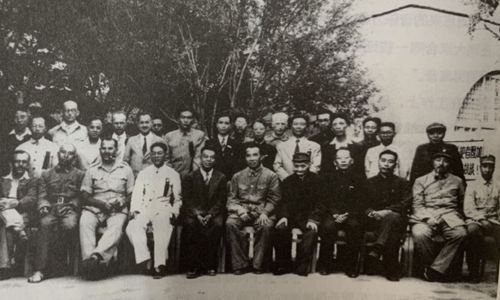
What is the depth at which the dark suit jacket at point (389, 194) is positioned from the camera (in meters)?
1.96

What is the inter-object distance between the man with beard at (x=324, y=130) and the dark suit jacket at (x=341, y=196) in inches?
5.0

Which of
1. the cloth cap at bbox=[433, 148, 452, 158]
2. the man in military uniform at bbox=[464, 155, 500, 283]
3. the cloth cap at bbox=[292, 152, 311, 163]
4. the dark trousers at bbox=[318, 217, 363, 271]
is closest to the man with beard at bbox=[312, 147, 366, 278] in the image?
the dark trousers at bbox=[318, 217, 363, 271]

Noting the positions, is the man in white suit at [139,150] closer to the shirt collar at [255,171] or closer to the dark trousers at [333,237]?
the shirt collar at [255,171]

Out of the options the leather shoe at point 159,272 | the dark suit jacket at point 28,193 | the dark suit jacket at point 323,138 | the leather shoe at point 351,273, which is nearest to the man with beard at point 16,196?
the dark suit jacket at point 28,193

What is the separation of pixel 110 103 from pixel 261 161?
0.60 m

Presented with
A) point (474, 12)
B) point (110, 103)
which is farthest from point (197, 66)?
point (474, 12)

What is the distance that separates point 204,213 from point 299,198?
0.37 metres

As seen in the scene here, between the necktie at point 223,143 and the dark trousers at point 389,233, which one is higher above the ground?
the necktie at point 223,143

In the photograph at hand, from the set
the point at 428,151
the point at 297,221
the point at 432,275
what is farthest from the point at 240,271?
the point at 428,151

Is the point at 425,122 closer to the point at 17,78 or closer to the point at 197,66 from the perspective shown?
the point at 197,66

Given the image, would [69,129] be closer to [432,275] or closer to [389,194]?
[389,194]

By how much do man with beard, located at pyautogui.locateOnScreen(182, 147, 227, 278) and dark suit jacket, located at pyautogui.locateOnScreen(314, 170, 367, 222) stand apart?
0.38 metres

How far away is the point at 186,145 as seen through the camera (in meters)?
1.90

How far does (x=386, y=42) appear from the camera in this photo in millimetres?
1944
